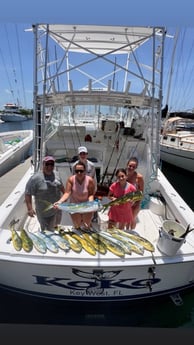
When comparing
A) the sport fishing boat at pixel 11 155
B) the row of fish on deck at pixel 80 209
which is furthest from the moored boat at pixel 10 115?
the row of fish on deck at pixel 80 209

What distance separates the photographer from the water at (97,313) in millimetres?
3496

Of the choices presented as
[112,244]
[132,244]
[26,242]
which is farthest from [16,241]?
[132,244]

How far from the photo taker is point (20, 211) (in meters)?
4.54

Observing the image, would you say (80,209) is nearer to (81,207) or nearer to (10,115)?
(81,207)

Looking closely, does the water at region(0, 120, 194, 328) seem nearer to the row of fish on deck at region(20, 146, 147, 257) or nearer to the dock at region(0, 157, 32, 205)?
the row of fish on deck at region(20, 146, 147, 257)

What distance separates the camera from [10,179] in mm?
9469

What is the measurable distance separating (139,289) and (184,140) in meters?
12.2

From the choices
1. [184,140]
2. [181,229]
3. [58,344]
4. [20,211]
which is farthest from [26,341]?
[184,140]

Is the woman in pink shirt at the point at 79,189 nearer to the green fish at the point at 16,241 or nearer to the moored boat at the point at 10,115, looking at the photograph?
the green fish at the point at 16,241

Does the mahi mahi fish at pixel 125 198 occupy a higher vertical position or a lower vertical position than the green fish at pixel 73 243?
higher

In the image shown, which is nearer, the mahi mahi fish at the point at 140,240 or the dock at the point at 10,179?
the mahi mahi fish at the point at 140,240

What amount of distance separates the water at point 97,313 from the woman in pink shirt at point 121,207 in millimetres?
935

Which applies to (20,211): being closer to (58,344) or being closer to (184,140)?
(58,344)

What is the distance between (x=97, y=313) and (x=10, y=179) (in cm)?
666
